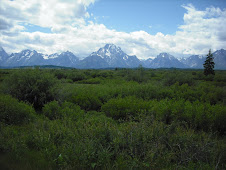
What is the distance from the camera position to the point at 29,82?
10.1 metres

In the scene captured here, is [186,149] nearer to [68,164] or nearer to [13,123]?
[68,164]

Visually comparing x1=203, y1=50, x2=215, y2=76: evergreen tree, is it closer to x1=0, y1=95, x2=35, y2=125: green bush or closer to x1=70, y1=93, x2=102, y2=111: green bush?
x1=70, y1=93, x2=102, y2=111: green bush

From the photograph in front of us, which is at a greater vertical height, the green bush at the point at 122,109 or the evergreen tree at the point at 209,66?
the evergreen tree at the point at 209,66

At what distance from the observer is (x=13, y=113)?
6414 mm

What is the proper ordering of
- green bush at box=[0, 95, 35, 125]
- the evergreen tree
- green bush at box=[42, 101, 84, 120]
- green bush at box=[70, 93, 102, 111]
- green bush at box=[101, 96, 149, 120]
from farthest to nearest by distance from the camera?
the evergreen tree
green bush at box=[70, 93, 102, 111]
green bush at box=[101, 96, 149, 120]
green bush at box=[42, 101, 84, 120]
green bush at box=[0, 95, 35, 125]

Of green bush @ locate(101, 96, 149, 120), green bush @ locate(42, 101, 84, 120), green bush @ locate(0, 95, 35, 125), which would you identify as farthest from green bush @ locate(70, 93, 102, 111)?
green bush @ locate(0, 95, 35, 125)

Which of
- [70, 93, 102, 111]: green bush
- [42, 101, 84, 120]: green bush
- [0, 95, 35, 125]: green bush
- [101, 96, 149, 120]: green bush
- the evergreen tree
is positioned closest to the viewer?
[0, 95, 35, 125]: green bush

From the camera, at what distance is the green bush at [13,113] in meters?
6.26

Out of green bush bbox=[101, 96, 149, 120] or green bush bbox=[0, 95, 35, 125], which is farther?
green bush bbox=[101, 96, 149, 120]

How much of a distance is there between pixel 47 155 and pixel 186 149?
4.05 meters

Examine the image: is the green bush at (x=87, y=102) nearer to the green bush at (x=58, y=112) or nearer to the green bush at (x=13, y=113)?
the green bush at (x=58, y=112)

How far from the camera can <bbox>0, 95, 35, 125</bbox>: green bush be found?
20.6 feet

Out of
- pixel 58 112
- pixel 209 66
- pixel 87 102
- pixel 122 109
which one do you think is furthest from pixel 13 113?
pixel 209 66

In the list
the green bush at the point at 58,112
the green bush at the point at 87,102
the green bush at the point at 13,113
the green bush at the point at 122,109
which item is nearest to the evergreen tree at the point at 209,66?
the green bush at the point at 122,109
